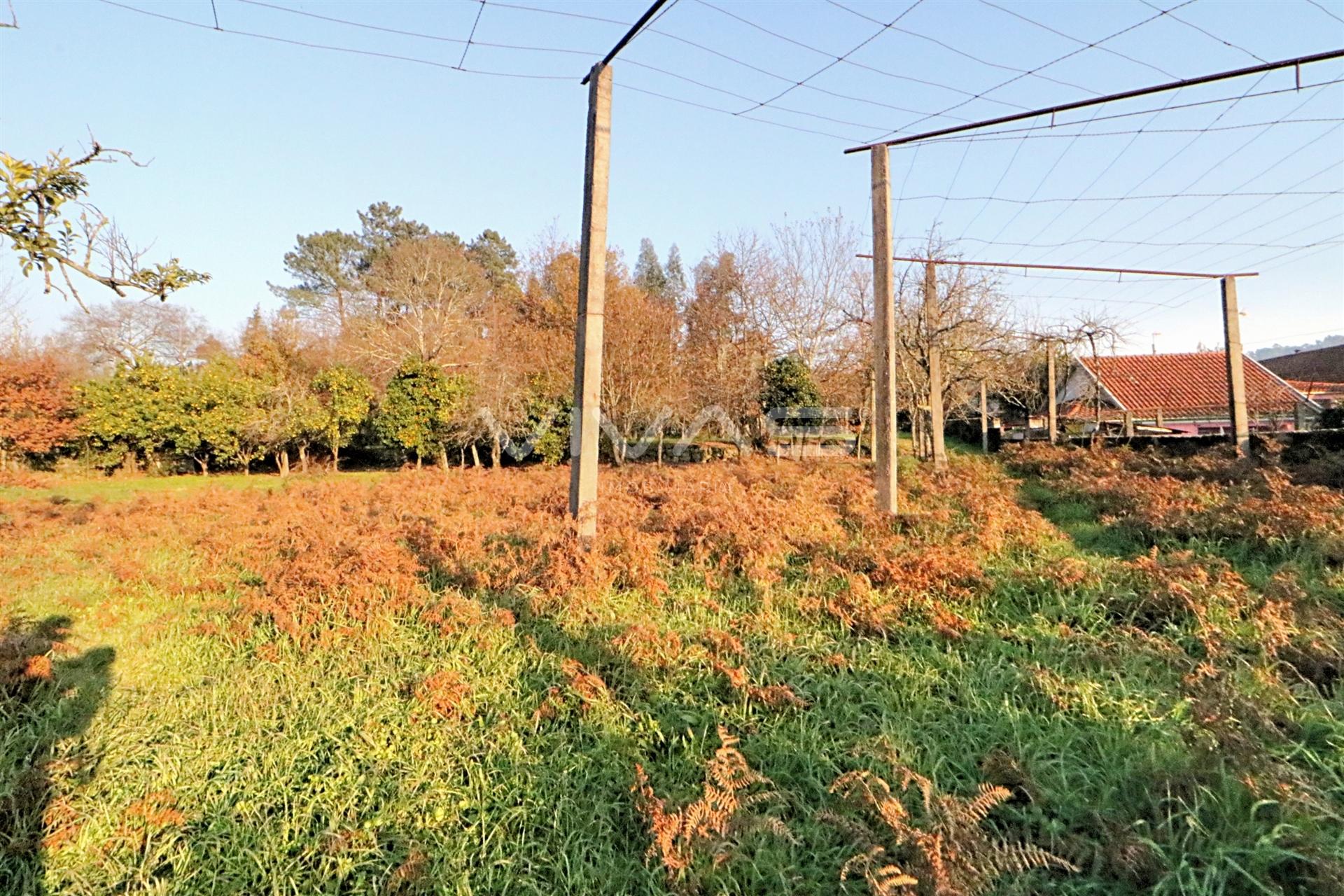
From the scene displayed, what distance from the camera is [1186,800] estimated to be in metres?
2.47

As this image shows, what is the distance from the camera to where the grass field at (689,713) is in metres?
2.36

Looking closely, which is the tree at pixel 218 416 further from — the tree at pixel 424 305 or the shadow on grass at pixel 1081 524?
the shadow on grass at pixel 1081 524

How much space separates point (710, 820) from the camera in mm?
2395

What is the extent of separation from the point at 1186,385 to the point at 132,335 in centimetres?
4855

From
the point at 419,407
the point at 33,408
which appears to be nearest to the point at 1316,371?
the point at 419,407

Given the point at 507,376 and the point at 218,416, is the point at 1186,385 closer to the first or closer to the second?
the point at 507,376

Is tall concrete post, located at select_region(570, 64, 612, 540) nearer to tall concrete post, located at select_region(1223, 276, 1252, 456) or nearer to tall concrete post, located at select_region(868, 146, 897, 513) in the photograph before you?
tall concrete post, located at select_region(868, 146, 897, 513)

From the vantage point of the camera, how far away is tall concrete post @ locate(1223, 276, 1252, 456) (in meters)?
11.5

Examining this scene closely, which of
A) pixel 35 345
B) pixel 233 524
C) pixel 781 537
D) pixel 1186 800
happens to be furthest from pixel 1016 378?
pixel 35 345

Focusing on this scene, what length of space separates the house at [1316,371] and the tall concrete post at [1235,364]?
21.0 metres

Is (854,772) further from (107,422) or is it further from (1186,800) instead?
(107,422)

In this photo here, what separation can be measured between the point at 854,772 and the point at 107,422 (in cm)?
2582

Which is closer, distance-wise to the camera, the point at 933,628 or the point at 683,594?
the point at 933,628

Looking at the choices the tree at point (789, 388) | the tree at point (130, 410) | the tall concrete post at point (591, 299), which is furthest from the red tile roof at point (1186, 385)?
the tree at point (130, 410)
